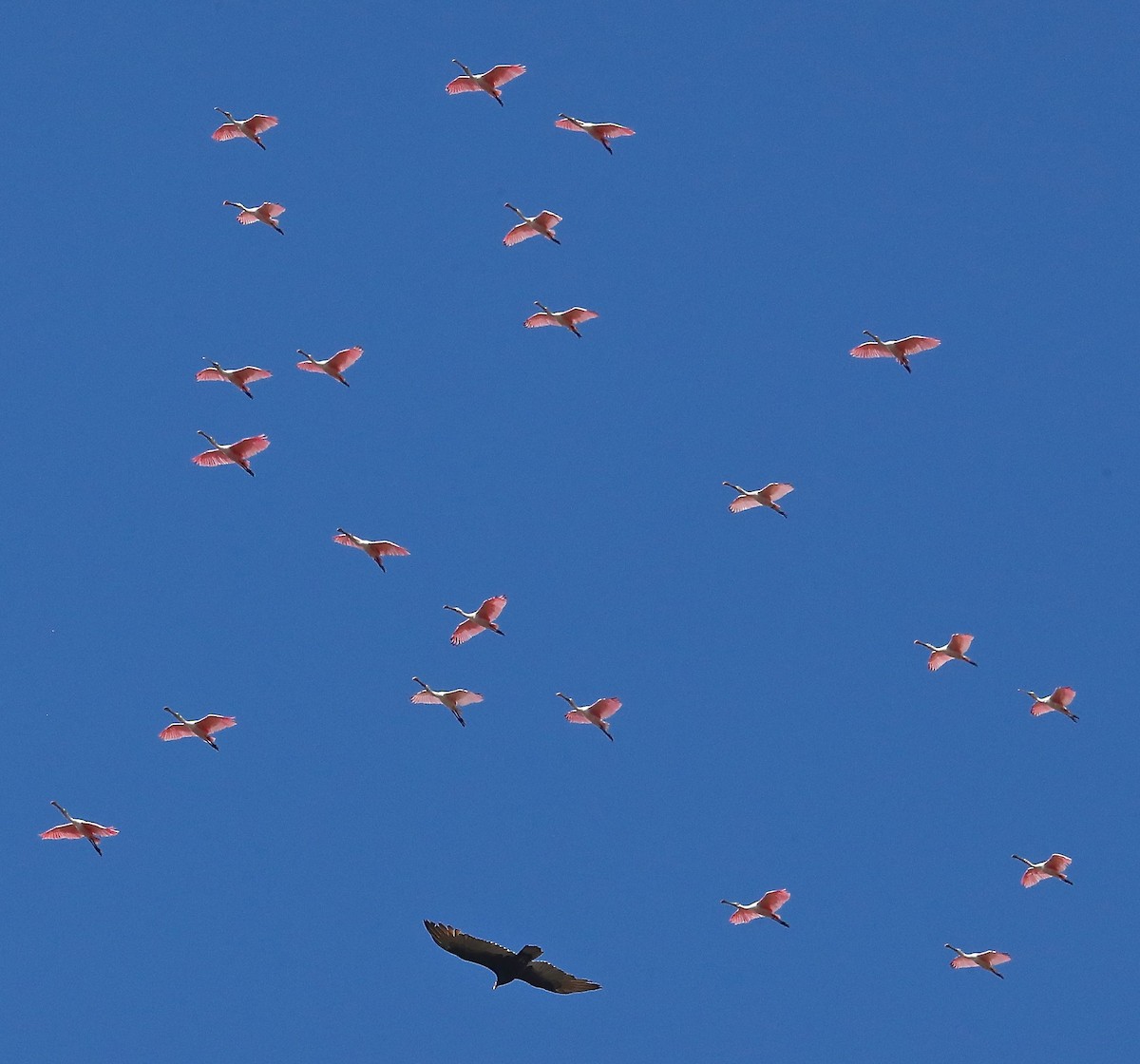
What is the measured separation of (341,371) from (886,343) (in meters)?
12.4

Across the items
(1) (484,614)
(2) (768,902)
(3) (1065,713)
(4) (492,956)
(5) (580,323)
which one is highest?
(5) (580,323)

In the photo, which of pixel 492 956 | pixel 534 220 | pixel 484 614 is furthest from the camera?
pixel 534 220

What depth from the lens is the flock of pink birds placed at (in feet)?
144

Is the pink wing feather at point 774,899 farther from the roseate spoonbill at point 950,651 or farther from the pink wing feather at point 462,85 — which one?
the pink wing feather at point 462,85

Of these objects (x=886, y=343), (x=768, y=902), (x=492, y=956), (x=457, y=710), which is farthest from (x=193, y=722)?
(x=886, y=343)

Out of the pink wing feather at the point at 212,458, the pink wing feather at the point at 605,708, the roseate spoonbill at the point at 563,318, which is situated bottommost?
the pink wing feather at the point at 605,708

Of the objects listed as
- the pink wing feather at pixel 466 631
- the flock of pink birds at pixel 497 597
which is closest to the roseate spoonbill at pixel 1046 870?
the flock of pink birds at pixel 497 597

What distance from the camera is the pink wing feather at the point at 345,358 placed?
4475 cm

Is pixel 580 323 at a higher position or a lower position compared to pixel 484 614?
higher

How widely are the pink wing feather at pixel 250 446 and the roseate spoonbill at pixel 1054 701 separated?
18.2 metres

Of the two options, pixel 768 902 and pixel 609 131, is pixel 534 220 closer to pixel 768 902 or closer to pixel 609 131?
pixel 609 131

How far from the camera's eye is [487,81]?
149ft

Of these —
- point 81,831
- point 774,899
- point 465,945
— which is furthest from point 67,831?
point 774,899

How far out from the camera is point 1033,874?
47875 millimetres
